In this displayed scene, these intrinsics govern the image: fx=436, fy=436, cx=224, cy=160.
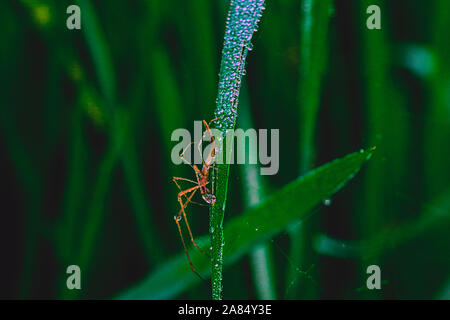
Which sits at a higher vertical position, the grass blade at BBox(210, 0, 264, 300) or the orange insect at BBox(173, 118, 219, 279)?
the grass blade at BBox(210, 0, 264, 300)

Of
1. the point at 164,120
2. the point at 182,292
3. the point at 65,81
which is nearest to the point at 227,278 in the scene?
the point at 182,292

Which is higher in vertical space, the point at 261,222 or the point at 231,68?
the point at 231,68

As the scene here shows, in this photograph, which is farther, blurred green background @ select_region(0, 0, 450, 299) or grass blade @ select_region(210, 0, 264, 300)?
blurred green background @ select_region(0, 0, 450, 299)

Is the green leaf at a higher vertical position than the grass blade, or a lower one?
lower

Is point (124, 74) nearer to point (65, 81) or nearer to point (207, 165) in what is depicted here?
point (65, 81)

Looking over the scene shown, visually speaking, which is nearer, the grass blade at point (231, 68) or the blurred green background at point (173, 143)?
the grass blade at point (231, 68)

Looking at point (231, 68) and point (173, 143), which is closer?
point (231, 68)
